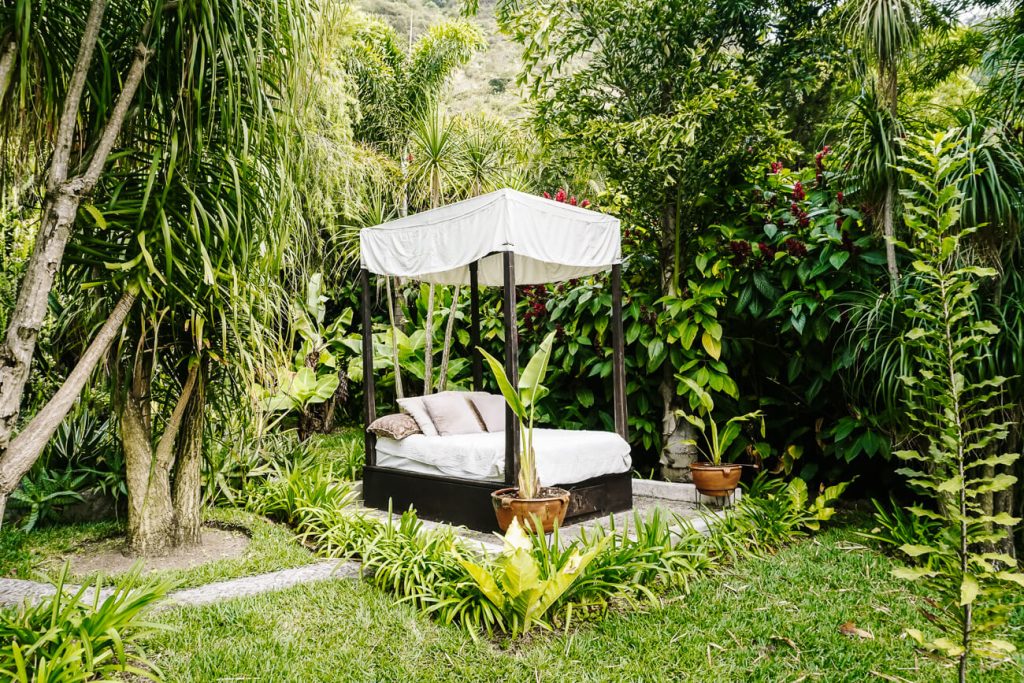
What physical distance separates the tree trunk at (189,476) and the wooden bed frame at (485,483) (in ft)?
3.99

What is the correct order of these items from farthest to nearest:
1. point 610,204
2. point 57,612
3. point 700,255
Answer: point 610,204 < point 700,255 < point 57,612

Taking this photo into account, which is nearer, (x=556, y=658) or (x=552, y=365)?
(x=556, y=658)

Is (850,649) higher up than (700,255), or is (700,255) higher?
(700,255)

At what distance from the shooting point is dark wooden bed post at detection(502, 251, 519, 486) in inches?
164

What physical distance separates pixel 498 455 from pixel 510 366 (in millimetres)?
574

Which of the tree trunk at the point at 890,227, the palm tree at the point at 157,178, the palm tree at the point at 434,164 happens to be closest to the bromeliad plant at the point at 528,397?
the palm tree at the point at 157,178

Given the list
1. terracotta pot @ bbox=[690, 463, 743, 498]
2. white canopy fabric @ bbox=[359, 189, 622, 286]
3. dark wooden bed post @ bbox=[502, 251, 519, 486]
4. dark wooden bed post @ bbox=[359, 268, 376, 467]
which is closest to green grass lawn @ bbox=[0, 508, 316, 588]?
dark wooden bed post @ bbox=[359, 268, 376, 467]

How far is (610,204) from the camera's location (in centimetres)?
604

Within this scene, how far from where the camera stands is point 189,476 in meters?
4.07

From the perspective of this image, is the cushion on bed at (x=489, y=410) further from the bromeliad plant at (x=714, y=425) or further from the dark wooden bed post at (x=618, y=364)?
the bromeliad plant at (x=714, y=425)

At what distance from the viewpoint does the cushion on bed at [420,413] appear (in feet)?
16.8

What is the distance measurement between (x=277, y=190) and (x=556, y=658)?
8.60 ft

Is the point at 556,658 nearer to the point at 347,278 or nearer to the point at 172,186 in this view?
the point at 172,186

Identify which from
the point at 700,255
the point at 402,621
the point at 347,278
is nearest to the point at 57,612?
the point at 402,621
